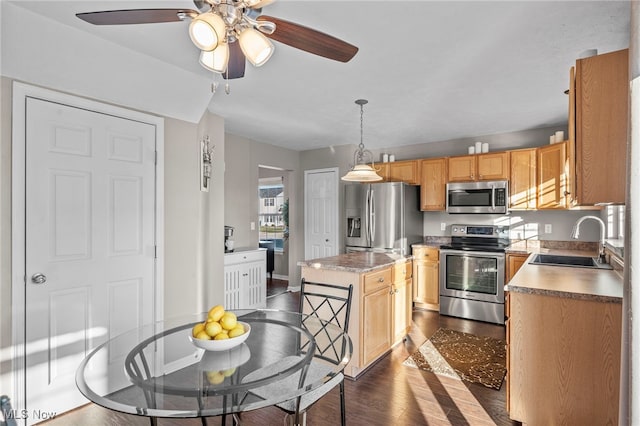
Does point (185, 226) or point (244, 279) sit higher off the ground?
point (185, 226)

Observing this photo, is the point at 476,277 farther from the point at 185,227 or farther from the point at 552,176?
the point at 185,227

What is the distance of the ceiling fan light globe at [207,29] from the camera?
1244 mm

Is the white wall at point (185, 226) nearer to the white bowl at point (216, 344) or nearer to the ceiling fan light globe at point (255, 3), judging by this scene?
the white bowl at point (216, 344)

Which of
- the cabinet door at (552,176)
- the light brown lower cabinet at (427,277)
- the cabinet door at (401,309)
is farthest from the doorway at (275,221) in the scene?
the cabinet door at (552,176)

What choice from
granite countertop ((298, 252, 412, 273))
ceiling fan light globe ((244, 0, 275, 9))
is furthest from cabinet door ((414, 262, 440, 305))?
ceiling fan light globe ((244, 0, 275, 9))

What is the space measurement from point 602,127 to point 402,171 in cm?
356

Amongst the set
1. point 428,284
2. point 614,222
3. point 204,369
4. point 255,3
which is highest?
point 255,3

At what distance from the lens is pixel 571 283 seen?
2078mm

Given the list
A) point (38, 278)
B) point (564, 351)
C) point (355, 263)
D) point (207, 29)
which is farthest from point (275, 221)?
point (207, 29)

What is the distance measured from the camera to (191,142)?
3121mm

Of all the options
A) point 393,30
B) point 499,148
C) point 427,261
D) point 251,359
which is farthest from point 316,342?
point 499,148

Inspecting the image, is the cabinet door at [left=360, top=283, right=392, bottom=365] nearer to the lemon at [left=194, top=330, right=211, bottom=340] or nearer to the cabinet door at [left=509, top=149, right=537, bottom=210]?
the lemon at [left=194, top=330, right=211, bottom=340]

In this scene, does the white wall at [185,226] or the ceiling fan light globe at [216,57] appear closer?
the ceiling fan light globe at [216,57]

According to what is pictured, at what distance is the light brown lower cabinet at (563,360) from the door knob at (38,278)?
2976mm
